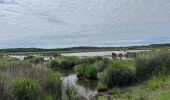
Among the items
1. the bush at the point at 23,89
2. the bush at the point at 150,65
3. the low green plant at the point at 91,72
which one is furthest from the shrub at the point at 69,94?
the low green plant at the point at 91,72

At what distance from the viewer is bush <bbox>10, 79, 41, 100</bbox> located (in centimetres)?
1004

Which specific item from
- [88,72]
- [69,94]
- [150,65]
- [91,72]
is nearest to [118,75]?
[150,65]

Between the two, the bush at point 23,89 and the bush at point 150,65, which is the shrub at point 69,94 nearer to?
the bush at point 23,89

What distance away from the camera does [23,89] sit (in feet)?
33.0

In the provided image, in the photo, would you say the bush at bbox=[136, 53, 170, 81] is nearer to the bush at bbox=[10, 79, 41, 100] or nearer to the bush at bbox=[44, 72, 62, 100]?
the bush at bbox=[44, 72, 62, 100]

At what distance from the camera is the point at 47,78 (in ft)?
42.3

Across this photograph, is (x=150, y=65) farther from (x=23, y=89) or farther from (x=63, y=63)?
(x=63, y=63)

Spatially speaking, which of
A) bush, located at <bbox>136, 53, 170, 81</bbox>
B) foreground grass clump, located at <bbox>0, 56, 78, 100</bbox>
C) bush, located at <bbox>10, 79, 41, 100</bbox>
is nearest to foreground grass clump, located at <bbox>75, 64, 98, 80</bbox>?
bush, located at <bbox>136, 53, 170, 81</bbox>

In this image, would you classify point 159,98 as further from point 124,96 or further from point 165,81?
point 165,81

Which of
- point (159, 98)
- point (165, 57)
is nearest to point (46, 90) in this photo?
point (159, 98)

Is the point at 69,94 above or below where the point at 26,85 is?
below

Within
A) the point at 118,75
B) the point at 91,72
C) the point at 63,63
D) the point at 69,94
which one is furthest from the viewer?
the point at 63,63

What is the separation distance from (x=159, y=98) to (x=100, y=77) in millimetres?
9037

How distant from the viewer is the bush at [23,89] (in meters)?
10.0
